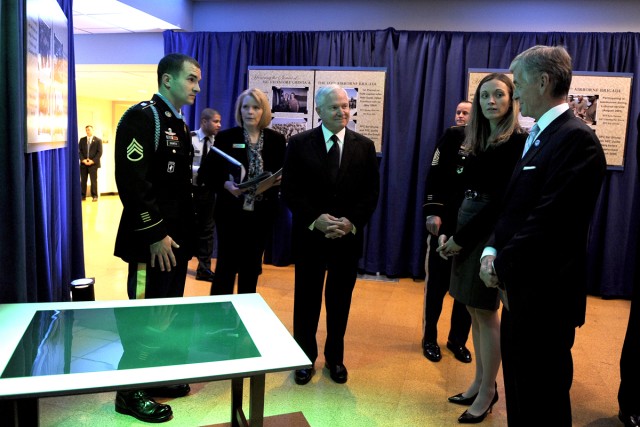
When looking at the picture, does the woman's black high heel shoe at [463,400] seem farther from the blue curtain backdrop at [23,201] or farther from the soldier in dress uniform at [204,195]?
the soldier in dress uniform at [204,195]

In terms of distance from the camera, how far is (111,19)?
5.20m

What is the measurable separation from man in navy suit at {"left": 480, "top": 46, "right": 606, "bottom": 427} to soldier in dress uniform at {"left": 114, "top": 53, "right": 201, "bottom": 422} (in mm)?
1371

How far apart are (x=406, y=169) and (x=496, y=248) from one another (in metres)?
3.26

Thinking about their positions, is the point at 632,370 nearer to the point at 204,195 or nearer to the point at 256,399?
the point at 256,399

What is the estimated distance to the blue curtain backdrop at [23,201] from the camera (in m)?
1.86

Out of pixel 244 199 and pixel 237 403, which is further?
pixel 244 199

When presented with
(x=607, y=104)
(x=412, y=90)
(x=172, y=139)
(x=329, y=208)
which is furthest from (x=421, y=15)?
(x=172, y=139)

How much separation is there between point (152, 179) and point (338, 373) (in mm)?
1375

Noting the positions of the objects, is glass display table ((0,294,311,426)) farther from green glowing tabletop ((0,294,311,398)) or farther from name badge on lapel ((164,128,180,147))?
name badge on lapel ((164,128,180,147))

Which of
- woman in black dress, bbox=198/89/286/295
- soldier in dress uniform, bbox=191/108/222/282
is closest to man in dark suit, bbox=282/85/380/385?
woman in black dress, bbox=198/89/286/295

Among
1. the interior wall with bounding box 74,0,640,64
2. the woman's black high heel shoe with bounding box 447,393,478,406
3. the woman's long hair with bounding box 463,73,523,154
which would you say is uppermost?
the interior wall with bounding box 74,0,640,64

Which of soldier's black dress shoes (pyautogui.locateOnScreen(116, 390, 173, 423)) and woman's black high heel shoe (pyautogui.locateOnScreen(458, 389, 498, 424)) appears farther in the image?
woman's black high heel shoe (pyautogui.locateOnScreen(458, 389, 498, 424))

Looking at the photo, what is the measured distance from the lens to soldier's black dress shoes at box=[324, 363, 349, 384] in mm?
2662

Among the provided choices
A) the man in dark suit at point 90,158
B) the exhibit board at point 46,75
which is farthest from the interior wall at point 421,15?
the man in dark suit at point 90,158
